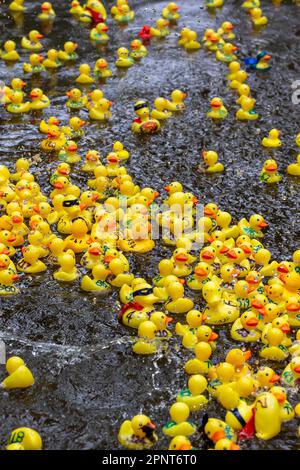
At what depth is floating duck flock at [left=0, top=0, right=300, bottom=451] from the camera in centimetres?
691

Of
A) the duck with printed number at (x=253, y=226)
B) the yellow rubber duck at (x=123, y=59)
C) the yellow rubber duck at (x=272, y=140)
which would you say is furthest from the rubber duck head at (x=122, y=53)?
the duck with printed number at (x=253, y=226)

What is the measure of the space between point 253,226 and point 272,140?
236cm

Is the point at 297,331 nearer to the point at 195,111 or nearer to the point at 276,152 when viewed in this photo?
the point at 276,152

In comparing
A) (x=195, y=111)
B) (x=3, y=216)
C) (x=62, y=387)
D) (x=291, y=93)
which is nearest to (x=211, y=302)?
(x=62, y=387)

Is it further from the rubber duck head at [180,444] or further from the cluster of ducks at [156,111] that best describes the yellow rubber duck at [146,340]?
the cluster of ducks at [156,111]

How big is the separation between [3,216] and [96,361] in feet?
8.23

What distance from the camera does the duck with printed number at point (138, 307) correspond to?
8023 mm

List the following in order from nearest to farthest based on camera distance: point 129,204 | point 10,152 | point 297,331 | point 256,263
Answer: point 297,331
point 256,263
point 129,204
point 10,152

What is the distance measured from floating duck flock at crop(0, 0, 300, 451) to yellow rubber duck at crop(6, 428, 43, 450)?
0.01 meters

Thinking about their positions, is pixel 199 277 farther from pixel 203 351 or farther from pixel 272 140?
pixel 272 140

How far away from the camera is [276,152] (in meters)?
11.2

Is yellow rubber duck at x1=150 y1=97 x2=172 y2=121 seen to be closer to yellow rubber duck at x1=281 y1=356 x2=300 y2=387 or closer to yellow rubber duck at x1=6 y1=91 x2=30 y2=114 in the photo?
yellow rubber duck at x1=6 y1=91 x2=30 y2=114

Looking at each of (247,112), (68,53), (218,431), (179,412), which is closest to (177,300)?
(179,412)

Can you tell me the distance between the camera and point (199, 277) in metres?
8.48
